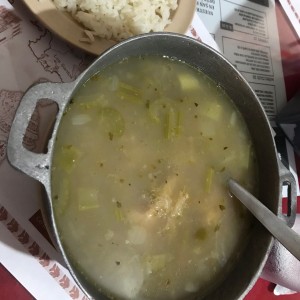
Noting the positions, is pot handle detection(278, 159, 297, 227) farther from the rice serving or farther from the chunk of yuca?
the rice serving

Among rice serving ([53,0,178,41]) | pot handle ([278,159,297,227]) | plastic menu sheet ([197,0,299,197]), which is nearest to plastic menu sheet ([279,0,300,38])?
plastic menu sheet ([197,0,299,197])

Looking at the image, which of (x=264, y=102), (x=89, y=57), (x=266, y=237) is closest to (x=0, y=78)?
(x=89, y=57)

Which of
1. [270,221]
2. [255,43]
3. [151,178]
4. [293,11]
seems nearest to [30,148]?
[151,178]

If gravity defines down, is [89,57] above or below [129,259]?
above

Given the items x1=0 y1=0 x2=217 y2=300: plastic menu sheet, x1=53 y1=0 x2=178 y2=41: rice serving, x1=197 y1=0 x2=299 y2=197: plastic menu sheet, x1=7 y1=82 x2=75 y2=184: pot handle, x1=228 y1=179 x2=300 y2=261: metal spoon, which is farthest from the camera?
x1=197 y1=0 x2=299 y2=197: plastic menu sheet

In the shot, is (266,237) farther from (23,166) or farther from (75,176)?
(23,166)

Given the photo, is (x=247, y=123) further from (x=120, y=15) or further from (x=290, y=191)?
(x=120, y=15)

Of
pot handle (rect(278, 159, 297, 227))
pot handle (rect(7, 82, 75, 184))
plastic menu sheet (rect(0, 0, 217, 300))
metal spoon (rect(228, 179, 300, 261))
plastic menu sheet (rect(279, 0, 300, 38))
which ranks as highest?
pot handle (rect(7, 82, 75, 184))
